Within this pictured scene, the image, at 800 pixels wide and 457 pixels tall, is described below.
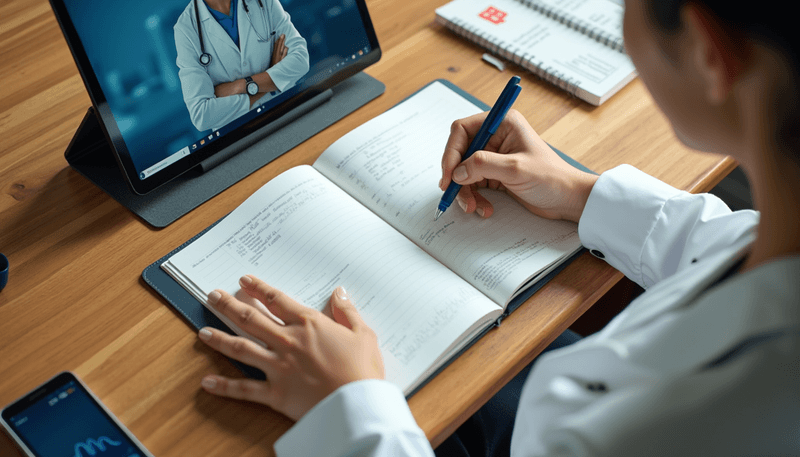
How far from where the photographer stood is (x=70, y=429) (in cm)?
65

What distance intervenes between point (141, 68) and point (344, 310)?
427mm

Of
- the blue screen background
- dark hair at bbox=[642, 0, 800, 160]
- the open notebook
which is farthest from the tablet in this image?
dark hair at bbox=[642, 0, 800, 160]

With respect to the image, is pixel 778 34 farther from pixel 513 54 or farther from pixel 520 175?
pixel 513 54

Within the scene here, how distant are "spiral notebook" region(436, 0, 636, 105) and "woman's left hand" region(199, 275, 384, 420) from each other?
571 mm

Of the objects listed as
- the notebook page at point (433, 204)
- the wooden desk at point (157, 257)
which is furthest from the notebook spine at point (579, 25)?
the notebook page at point (433, 204)

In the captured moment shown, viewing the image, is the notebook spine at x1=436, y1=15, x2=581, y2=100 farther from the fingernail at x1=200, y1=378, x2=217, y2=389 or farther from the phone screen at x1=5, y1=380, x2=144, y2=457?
the phone screen at x1=5, y1=380, x2=144, y2=457

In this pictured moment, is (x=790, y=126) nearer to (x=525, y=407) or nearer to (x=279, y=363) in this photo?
(x=525, y=407)

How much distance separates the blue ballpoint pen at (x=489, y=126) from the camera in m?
0.83

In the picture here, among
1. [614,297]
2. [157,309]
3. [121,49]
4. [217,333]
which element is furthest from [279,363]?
[614,297]

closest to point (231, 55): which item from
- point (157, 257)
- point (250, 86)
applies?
point (250, 86)

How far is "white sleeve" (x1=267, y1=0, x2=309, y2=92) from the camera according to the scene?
3.02ft

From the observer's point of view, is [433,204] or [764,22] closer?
[764,22]

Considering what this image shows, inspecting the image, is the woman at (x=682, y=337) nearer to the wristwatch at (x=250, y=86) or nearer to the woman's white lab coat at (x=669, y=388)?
the woman's white lab coat at (x=669, y=388)

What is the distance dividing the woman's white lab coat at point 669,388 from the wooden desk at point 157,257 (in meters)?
0.08
